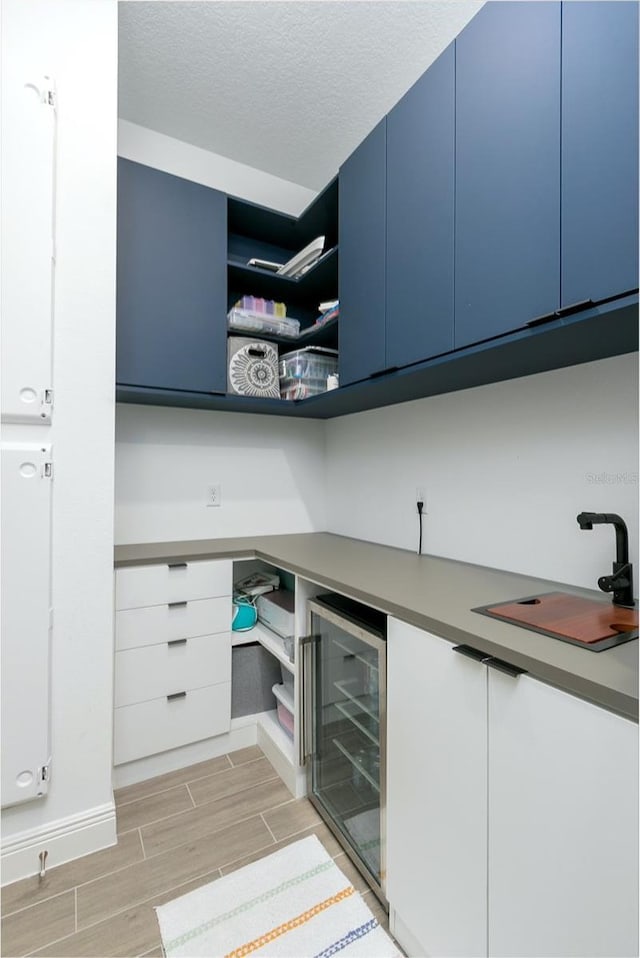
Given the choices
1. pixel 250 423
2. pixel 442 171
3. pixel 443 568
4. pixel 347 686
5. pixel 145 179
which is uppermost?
pixel 145 179

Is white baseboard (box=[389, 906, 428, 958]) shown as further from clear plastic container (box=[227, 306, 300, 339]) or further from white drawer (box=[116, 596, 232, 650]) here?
clear plastic container (box=[227, 306, 300, 339])

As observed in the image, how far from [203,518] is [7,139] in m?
1.62

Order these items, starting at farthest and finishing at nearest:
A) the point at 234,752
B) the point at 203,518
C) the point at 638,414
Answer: the point at 203,518, the point at 234,752, the point at 638,414

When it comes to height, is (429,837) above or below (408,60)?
below

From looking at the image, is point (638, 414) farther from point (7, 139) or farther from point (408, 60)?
point (7, 139)

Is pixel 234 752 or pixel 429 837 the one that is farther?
pixel 234 752

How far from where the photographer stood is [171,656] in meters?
1.79

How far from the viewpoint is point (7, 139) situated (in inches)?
49.7

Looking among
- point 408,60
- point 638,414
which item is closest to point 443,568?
point 638,414

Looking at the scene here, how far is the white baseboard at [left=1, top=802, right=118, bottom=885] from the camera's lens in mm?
1317

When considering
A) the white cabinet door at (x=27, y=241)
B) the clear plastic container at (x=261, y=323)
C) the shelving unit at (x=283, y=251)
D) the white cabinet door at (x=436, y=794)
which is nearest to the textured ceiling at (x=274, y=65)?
the shelving unit at (x=283, y=251)

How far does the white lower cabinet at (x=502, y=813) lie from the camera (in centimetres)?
65

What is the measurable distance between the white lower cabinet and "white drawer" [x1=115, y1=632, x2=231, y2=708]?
1.00m

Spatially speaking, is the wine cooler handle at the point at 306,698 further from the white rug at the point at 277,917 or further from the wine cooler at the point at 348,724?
the white rug at the point at 277,917
